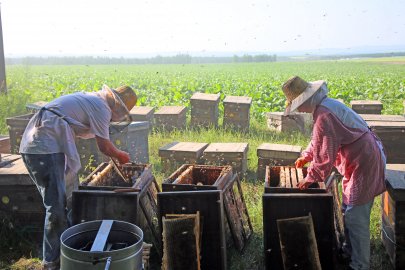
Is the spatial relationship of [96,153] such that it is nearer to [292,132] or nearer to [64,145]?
[64,145]

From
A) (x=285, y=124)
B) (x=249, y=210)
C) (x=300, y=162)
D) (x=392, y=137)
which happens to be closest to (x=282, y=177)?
(x=300, y=162)

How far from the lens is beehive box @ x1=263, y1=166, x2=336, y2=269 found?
3879 millimetres

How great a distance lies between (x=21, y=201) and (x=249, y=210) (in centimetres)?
282

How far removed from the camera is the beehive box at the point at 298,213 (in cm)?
388

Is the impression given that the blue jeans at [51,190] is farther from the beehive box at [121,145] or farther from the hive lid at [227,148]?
the hive lid at [227,148]

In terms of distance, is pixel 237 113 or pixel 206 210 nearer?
pixel 206 210

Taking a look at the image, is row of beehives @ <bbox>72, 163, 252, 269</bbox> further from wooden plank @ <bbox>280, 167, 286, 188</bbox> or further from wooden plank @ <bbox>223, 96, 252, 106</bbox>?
wooden plank @ <bbox>223, 96, 252, 106</bbox>

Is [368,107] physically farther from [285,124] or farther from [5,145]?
[5,145]

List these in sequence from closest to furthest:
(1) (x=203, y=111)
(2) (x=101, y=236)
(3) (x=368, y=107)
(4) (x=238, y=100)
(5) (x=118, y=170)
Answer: (2) (x=101, y=236), (5) (x=118, y=170), (3) (x=368, y=107), (4) (x=238, y=100), (1) (x=203, y=111)

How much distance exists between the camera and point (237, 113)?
37.0 ft

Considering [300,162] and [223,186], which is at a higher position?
[300,162]

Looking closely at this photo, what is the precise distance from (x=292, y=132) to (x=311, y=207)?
7144 millimetres

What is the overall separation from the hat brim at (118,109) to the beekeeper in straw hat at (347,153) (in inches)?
59.7

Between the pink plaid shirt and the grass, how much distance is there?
1.00 m
